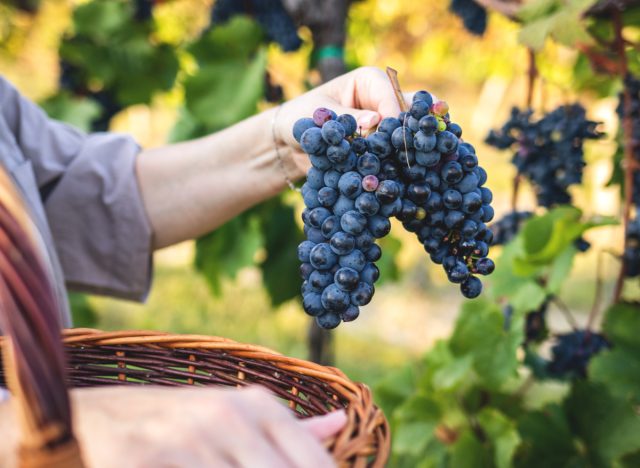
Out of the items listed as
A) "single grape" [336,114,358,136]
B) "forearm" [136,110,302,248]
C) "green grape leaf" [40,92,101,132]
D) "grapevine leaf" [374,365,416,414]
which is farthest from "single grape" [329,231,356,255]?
"green grape leaf" [40,92,101,132]

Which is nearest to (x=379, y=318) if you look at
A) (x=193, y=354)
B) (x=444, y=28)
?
(x=444, y=28)

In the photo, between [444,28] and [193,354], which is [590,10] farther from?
[444,28]

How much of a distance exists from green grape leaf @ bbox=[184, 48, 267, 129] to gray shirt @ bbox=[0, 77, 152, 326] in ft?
1.49

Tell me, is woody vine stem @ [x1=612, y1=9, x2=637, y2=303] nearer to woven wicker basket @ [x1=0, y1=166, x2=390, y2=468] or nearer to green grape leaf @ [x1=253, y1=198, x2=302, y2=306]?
woven wicker basket @ [x1=0, y1=166, x2=390, y2=468]

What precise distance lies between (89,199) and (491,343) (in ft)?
2.87

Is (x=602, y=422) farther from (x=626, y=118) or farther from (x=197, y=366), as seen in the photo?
(x=197, y=366)

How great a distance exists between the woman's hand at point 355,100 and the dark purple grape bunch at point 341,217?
102 mm

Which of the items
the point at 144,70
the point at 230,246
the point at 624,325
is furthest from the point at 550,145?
the point at 144,70

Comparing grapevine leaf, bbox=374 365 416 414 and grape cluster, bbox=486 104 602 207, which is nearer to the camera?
grape cluster, bbox=486 104 602 207

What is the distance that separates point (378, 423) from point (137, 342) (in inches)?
14.8

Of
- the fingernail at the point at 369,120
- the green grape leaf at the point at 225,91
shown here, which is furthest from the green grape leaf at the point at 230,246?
the fingernail at the point at 369,120

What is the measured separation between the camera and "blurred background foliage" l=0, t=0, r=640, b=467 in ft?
4.70

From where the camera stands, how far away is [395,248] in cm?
213

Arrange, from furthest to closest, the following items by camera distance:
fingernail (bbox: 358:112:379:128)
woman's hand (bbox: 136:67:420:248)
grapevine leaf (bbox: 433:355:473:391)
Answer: grapevine leaf (bbox: 433:355:473:391) → woman's hand (bbox: 136:67:420:248) → fingernail (bbox: 358:112:379:128)
